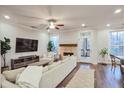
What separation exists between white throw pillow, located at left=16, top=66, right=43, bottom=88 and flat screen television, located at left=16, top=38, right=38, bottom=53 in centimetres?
419

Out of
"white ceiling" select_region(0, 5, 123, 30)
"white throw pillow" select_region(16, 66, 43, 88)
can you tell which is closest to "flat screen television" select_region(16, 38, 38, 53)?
"white ceiling" select_region(0, 5, 123, 30)

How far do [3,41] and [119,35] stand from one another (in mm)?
6585

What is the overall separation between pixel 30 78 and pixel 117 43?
648 centimetres

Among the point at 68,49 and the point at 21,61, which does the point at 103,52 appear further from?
the point at 21,61

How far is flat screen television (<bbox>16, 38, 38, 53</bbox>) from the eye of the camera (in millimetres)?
5957

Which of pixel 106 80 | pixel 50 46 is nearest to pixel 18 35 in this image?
pixel 50 46

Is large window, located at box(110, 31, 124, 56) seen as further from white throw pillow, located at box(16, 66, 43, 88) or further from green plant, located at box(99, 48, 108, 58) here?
white throw pillow, located at box(16, 66, 43, 88)

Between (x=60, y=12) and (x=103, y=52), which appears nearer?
(x=60, y=12)

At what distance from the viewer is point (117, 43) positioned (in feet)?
22.7

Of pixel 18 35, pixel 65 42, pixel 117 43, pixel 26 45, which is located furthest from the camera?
pixel 65 42

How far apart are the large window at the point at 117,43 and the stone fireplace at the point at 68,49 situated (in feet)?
7.93

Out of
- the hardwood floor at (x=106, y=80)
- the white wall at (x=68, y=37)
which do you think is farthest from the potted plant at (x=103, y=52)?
the hardwood floor at (x=106, y=80)

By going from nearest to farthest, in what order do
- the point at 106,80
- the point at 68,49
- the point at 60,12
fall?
the point at 106,80 < the point at 60,12 < the point at 68,49
